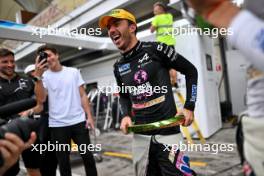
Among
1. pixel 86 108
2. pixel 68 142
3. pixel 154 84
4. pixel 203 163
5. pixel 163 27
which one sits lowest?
pixel 203 163

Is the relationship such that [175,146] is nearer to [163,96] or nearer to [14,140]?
[163,96]

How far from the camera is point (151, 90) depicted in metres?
2.24

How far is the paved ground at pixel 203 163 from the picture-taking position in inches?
146

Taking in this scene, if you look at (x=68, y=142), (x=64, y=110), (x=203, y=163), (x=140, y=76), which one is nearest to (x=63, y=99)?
(x=64, y=110)

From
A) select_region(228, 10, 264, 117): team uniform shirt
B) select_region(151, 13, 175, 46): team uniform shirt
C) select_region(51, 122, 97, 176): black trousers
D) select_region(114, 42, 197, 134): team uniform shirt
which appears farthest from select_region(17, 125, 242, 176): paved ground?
select_region(228, 10, 264, 117): team uniform shirt

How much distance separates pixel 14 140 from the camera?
0.84 m

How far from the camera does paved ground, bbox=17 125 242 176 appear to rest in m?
3.71

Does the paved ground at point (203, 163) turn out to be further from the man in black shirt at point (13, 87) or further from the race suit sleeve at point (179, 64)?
the race suit sleeve at point (179, 64)

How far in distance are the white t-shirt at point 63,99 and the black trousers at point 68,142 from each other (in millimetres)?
67

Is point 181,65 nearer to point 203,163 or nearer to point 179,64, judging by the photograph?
point 179,64

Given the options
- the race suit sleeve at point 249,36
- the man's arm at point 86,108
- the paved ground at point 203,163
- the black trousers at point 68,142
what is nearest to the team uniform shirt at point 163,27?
the paved ground at point 203,163

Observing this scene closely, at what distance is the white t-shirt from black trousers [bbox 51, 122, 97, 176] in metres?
0.07

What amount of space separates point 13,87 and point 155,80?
1.85 metres

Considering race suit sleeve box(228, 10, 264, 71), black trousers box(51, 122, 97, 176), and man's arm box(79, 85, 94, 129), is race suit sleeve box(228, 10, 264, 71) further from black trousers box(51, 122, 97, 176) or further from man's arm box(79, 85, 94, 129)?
man's arm box(79, 85, 94, 129)
